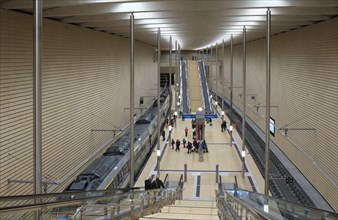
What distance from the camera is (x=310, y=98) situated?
18.0m

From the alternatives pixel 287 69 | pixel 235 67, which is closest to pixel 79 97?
pixel 287 69

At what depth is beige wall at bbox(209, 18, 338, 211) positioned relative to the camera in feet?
49.9

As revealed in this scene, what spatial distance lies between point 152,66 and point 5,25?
29201 mm

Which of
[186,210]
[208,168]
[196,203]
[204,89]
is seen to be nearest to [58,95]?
[186,210]

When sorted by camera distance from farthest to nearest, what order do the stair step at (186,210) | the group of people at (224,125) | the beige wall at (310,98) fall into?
the group of people at (224,125) < the beige wall at (310,98) < the stair step at (186,210)

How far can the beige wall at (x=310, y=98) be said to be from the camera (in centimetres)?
1521

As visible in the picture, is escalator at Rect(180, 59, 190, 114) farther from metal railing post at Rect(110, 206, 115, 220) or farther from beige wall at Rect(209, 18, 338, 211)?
metal railing post at Rect(110, 206, 115, 220)

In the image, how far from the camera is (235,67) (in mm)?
42281

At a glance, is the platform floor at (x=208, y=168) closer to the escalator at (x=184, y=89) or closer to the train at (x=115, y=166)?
the train at (x=115, y=166)

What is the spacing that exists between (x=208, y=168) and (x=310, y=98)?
5766 mm

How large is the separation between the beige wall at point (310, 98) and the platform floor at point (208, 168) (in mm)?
2354

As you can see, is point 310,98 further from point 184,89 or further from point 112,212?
point 184,89

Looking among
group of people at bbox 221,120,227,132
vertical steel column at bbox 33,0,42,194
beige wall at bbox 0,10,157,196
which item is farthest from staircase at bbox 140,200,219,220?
group of people at bbox 221,120,227,132

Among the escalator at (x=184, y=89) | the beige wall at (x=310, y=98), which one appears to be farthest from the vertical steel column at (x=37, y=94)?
the escalator at (x=184, y=89)
